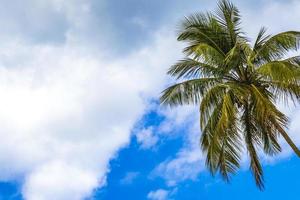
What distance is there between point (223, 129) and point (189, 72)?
3.21m

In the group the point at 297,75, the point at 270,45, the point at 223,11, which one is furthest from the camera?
the point at 223,11

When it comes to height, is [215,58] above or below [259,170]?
above

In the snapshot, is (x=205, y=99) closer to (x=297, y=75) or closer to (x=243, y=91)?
(x=243, y=91)

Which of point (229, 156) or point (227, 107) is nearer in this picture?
point (227, 107)

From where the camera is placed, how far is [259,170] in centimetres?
2244

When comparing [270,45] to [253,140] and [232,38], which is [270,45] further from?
[253,140]

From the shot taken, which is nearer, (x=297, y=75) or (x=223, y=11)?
(x=297, y=75)

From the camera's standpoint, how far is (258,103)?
68.2 ft

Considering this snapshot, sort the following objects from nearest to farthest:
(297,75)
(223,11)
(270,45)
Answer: (297,75) < (270,45) < (223,11)

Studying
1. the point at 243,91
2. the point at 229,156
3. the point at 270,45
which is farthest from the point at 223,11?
the point at 229,156

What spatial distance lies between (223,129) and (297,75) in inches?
135

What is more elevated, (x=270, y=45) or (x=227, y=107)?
(x=270, y=45)

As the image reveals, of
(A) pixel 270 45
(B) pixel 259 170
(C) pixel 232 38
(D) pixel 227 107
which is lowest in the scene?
(B) pixel 259 170

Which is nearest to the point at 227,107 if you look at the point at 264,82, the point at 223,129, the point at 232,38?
the point at 223,129
